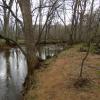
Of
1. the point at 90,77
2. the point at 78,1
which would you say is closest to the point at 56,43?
the point at 78,1

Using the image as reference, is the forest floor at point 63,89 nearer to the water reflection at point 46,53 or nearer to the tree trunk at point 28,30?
the tree trunk at point 28,30

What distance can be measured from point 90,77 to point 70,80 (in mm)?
769

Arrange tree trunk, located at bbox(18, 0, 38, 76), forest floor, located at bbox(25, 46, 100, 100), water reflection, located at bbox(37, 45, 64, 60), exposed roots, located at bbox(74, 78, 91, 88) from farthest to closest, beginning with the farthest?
water reflection, located at bbox(37, 45, 64, 60) → tree trunk, located at bbox(18, 0, 38, 76) → exposed roots, located at bbox(74, 78, 91, 88) → forest floor, located at bbox(25, 46, 100, 100)

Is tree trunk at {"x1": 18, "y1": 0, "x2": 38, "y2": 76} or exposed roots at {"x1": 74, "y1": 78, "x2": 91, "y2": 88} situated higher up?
tree trunk at {"x1": 18, "y1": 0, "x2": 38, "y2": 76}

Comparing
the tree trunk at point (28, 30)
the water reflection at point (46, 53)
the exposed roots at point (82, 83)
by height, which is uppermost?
the tree trunk at point (28, 30)

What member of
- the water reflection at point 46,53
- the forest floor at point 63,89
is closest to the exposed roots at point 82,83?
the forest floor at point 63,89

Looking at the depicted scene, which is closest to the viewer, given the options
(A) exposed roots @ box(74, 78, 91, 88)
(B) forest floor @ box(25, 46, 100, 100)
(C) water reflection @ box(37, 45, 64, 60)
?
(B) forest floor @ box(25, 46, 100, 100)

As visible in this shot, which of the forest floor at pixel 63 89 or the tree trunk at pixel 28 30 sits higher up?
the tree trunk at pixel 28 30

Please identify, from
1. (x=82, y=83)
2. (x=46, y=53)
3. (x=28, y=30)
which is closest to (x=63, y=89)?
(x=82, y=83)

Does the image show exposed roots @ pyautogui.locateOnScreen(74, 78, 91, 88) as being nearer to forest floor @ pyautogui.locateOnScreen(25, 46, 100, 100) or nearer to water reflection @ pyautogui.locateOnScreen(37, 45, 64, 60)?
forest floor @ pyautogui.locateOnScreen(25, 46, 100, 100)

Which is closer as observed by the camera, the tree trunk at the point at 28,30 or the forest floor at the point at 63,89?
the forest floor at the point at 63,89

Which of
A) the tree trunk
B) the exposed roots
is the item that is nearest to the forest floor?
the exposed roots

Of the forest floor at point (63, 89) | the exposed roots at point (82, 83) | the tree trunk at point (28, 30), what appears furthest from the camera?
the tree trunk at point (28, 30)

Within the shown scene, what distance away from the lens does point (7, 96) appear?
8047 millimetres
